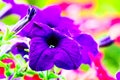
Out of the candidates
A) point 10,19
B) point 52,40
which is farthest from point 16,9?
point 52,40

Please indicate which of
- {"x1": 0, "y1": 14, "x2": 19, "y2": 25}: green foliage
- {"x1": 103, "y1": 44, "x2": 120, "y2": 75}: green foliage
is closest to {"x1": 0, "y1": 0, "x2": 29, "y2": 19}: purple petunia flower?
{"x1": 0, "y1": 14, "x2": 19, "y2": 25}: green foliage

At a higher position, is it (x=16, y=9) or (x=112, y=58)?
(x=16, y=9)

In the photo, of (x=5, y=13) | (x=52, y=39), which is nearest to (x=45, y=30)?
(x=52, y=39)

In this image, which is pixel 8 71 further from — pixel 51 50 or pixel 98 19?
pixel 98 19

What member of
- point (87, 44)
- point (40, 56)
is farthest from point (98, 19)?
point (40, 56)

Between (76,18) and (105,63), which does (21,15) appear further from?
(105,63)

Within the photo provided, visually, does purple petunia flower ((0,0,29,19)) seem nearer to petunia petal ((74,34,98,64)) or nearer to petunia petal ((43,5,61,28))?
petunia petal ((43,5,61,28))

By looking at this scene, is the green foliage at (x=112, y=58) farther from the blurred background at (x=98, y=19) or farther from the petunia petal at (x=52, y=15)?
the petunia petal at (x=52, y=15)
